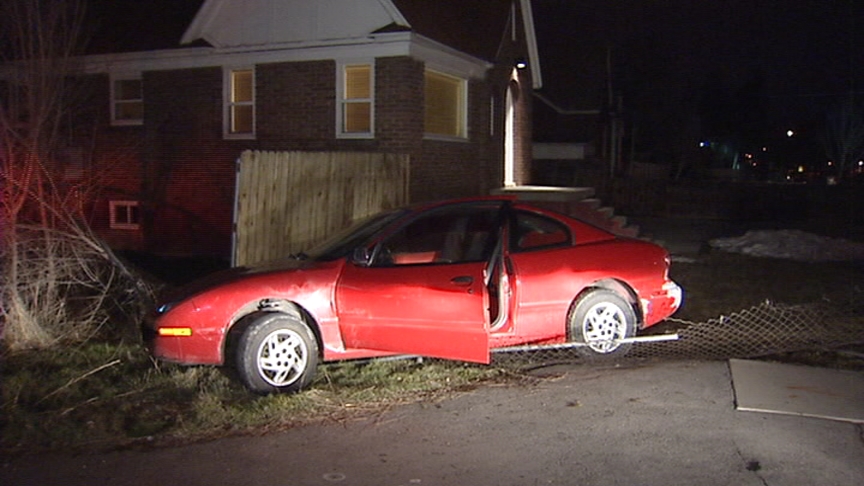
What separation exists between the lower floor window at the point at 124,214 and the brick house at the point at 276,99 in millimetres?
29

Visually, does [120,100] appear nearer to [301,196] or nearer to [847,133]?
[301,196]

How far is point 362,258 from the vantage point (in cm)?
699

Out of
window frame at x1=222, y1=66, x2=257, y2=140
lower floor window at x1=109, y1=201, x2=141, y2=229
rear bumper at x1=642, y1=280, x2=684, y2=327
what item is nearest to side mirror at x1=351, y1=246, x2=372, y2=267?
rear bumper at x1=642, y1=280, x2=684, y2=327

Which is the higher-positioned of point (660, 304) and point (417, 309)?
point (417, 309)

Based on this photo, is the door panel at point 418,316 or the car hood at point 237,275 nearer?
the door panel at point 418,316

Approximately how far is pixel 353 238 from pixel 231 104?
9397 millimetres

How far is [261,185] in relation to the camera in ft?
34.0

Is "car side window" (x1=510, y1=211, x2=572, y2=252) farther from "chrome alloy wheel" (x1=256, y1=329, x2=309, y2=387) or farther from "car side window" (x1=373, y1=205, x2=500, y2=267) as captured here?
"chrome alloy wheel" (x1=256, y1=329, x2=309, y2=387)

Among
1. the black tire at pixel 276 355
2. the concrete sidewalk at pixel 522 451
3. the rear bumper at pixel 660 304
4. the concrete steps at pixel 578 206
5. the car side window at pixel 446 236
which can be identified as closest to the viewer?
the concrete sidewalk at pixel 522 451

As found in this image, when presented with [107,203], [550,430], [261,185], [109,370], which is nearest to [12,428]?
[109,370]

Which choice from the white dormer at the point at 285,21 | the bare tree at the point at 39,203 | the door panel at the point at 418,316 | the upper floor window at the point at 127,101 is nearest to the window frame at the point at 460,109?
the white dormer at the point at 285,21

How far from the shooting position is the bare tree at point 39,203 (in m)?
8.17

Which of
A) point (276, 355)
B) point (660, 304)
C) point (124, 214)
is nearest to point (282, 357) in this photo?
point (276, 355)

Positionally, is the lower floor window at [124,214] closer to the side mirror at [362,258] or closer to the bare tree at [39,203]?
the bare tree at [39,203]
